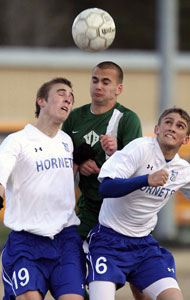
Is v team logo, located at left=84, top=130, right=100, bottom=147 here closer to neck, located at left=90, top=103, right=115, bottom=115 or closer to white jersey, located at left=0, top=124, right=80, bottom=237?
neck, located at left=90, top=103, right=115, bottom=115

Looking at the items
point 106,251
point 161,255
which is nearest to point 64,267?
point 106,251

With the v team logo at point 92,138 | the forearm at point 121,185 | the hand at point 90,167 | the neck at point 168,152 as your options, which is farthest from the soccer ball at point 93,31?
the forearm at point 121,185

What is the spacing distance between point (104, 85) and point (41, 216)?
1110 millimetres

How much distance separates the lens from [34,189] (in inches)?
206

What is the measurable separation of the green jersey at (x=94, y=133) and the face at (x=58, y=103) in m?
0.46

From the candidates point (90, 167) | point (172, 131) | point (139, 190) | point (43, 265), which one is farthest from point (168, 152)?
point (43, 265)

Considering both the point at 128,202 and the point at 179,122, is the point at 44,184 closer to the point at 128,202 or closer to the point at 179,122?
the point at 128,202

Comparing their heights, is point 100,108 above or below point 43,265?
above

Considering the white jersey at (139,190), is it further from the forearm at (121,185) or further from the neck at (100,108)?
the neck at (100,108)

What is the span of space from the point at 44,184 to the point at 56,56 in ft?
25.6

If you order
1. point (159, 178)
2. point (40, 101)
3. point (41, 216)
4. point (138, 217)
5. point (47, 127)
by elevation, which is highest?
point (40, 101)

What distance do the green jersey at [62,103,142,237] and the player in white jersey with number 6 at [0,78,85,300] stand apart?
18.4 inches

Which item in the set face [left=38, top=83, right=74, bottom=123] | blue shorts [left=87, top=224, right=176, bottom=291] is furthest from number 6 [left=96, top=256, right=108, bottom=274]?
face [left=38, top=83, right=74, bottom=123]

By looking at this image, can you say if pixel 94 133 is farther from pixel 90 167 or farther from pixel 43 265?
pixel 43 265
